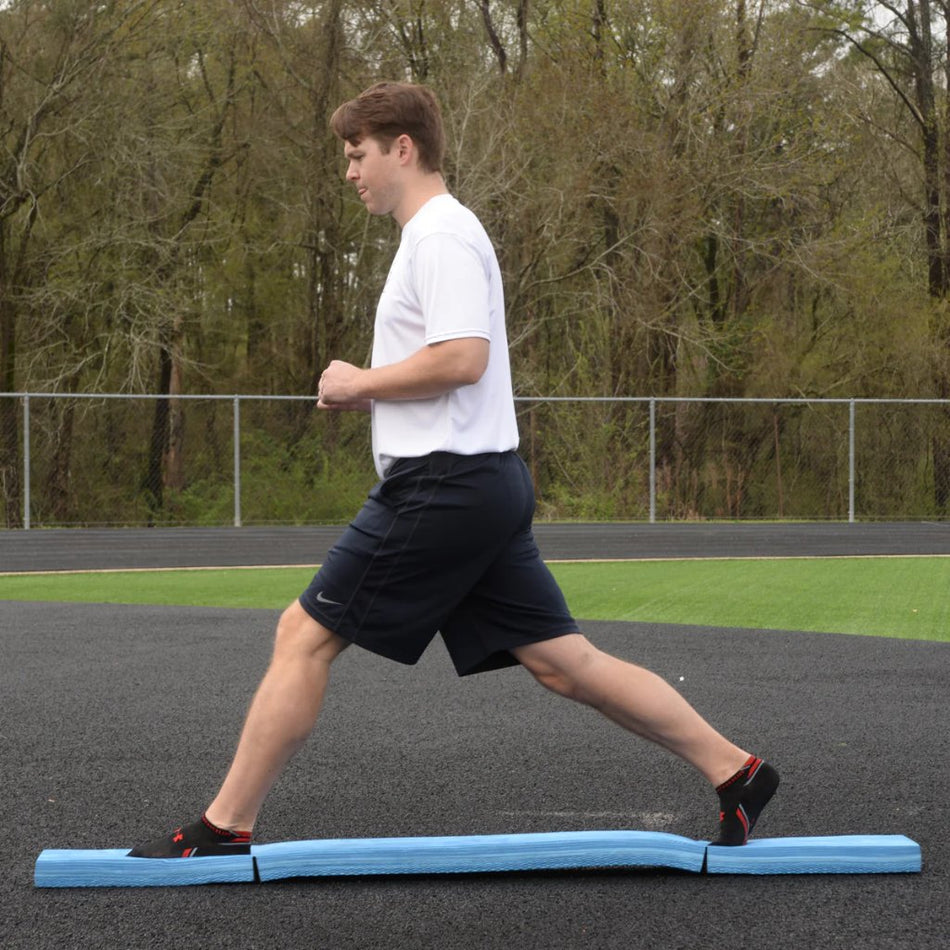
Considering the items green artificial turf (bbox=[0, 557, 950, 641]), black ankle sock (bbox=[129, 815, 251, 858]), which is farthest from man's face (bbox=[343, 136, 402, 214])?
green artificial turf (bbox=[0, 557, 950, 641])

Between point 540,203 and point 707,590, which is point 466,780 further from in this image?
point 540,203

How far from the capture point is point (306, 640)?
11.4 feet

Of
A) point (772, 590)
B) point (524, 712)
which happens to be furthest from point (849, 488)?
point (524, 712)

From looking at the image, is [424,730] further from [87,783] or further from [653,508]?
[653,508]

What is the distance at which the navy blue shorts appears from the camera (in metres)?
3.42

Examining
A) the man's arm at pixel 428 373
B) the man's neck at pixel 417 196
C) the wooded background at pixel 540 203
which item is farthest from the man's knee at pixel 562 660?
the wooded background at pixel 540 203

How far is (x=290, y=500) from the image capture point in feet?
70.9

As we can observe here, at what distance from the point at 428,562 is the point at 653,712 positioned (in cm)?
68

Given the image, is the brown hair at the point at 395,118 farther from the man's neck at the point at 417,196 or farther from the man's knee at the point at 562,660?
the man's knee at the point at 562,660

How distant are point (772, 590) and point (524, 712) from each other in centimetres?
611

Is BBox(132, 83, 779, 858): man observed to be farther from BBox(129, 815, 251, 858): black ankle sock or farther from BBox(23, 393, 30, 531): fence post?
BBox(23, 393, 30, 531): fence post

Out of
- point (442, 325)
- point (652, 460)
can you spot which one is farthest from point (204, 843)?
point (652, 460)

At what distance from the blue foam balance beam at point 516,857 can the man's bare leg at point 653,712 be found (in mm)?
97

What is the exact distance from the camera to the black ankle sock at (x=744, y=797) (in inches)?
143
